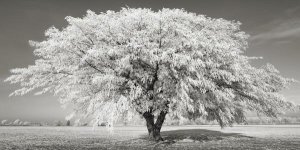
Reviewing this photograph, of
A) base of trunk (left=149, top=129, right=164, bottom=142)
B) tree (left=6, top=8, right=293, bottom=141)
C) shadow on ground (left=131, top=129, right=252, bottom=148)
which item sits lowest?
shadow on ground (left=131, top=129, right=252, bottom=148)

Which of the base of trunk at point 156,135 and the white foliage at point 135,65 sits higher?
the white foliage at point 135,65

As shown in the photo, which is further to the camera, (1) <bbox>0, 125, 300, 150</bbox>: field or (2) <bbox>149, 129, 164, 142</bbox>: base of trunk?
(2) <bbox>149, 129, 164, 142</bbox>: base of trunk

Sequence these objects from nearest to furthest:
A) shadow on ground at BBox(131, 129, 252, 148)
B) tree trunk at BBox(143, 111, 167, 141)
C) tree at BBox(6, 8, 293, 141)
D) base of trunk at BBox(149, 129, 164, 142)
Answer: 1. tree at BBox(6, 8, 293, 141)
2. shadow on ground at BBox(131, 129, 252, 148)
3. tree trunk at BBox(143, 111, 167, 141)
4. base of trunk at BBox(149, 129, 164, 142)

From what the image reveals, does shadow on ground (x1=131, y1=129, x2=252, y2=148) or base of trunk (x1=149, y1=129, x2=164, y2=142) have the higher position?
base of trunk (x1=149, y1=129, x2=164, y2=142)

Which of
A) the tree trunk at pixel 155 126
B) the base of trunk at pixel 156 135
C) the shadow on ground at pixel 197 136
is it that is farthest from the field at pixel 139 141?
the tree trunk at pixel 155 126

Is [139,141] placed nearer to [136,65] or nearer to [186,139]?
[186,139]

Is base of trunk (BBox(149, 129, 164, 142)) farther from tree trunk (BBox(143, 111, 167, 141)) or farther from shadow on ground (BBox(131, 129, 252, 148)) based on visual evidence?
shadow on ground (BBox(131, 129, 252, 148))

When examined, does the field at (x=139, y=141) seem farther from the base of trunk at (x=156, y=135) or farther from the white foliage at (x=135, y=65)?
the white foliage at (x=135, y=65)

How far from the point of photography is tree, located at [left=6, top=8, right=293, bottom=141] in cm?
2688

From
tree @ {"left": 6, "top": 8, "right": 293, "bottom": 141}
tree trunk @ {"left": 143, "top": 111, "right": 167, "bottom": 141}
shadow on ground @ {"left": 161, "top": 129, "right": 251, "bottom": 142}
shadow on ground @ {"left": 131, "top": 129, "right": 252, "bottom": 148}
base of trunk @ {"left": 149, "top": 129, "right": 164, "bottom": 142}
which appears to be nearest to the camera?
tree @ {"left": 6, "top": 8, "right": 293, "bottom": 141}

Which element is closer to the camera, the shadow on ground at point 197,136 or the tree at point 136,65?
the tree at point 136,65

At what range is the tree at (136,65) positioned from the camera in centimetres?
2688

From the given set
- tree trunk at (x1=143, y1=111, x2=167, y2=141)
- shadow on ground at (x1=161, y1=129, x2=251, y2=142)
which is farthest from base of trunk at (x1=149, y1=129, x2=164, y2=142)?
shadow on ground at (x1=161, y1=129, x2=251, y2=142)

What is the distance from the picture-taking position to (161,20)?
27391 mm
